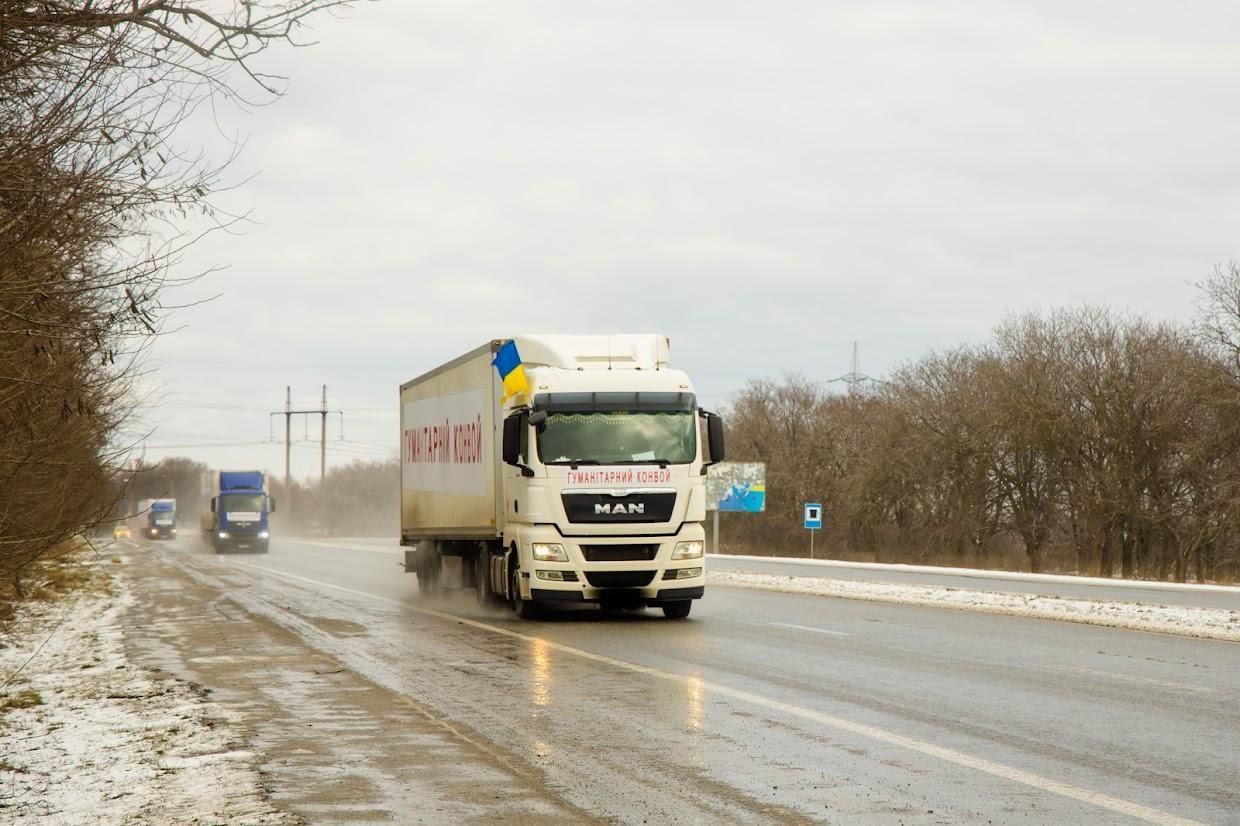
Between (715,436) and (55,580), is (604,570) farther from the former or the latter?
(55,580)

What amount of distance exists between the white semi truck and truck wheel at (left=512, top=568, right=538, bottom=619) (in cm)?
2

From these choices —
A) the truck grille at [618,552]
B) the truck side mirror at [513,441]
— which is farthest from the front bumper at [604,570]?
the truck side mirror at [513,441]

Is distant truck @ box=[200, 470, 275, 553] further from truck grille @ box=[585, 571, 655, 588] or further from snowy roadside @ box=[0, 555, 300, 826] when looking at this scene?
snowy roadside @ box=[0, 555, 300, 826]

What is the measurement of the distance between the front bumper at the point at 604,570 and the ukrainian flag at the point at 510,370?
6.80 ft

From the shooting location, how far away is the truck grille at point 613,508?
2000 cm

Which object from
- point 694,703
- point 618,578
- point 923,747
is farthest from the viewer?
point 618,578

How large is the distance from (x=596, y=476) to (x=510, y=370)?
7.83 ft

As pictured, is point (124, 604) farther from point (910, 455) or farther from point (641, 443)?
point (910, 455)

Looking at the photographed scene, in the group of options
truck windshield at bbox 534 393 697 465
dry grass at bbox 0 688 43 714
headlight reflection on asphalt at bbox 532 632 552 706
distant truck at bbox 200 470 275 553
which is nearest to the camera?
headlight reflection on asphalt at bbox 532 632 552 706

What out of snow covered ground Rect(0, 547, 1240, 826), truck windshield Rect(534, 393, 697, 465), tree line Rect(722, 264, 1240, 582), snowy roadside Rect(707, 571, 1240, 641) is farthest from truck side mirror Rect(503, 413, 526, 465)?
tree line Rect(722, 264, 1240, 582)

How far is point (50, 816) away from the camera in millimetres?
7586

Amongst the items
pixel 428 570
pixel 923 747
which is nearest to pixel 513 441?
pixel 428 570

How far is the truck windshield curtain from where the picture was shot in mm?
68125

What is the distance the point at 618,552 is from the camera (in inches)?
792
